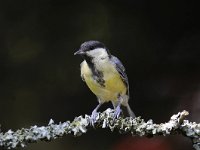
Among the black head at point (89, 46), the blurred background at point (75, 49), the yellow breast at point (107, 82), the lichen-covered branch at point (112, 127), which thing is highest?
the blurred background at point (75, 49)

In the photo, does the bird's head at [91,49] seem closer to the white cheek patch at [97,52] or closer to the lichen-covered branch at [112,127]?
the white cheek patch at [97,52]

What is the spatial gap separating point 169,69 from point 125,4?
1.38 feet

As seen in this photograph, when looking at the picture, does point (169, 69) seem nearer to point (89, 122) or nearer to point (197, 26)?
point (197, 26)

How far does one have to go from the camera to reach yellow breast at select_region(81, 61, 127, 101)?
1.95m

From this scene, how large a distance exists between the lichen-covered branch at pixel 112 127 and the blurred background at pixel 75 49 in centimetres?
112

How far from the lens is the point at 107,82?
6.41 feet

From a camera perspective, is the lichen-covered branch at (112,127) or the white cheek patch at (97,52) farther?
the white cheek patch at (97,52)

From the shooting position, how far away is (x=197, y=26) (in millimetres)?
2600

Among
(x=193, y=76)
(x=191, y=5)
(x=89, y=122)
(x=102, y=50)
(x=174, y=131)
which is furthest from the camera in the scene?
(x=191, y=5)

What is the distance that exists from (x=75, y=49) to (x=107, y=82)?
752mm

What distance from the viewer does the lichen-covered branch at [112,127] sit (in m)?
1.34

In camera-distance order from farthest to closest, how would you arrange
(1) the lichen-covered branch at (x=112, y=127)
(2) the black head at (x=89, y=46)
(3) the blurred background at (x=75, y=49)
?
1. (3) the blurred background at (x=75, y=49)
2. (2) the black head at (x=89, y=46)
3. (1) the lichen-covered branch at (x=112, y=127)

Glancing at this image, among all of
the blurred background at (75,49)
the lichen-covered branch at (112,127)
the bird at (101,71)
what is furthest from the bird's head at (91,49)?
the blurred background at (75,49)

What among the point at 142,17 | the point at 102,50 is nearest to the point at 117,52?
the point at 142,17
